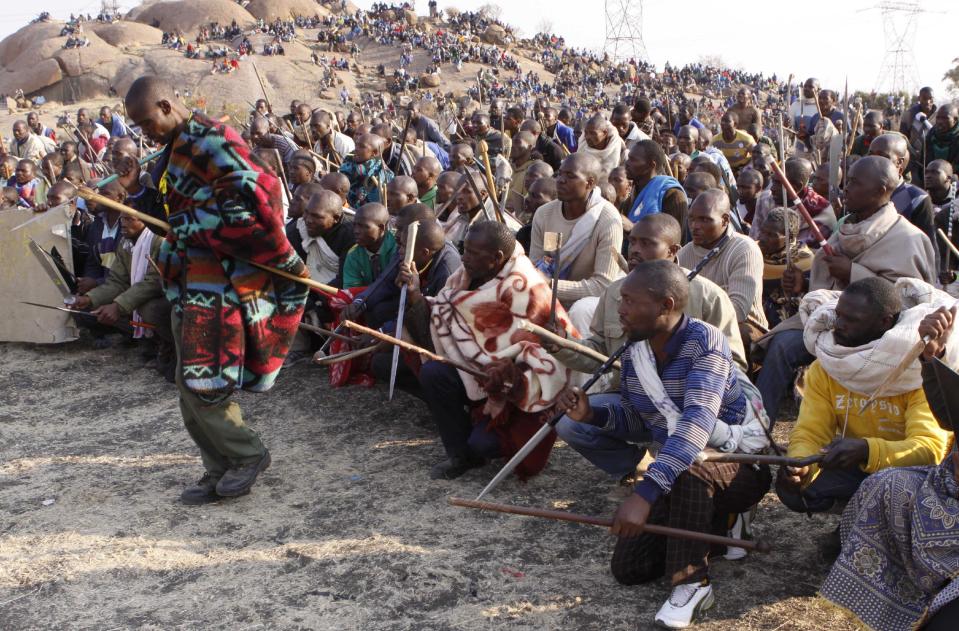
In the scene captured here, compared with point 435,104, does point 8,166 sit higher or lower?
lower

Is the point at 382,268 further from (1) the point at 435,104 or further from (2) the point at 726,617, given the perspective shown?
(1) the point at 435,104

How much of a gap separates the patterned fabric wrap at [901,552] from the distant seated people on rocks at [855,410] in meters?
0.25

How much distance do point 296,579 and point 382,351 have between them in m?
1.98

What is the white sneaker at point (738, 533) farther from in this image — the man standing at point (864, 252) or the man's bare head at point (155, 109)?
the man's bare head at point (155, 109)

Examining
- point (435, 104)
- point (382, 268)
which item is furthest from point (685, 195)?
point (435, 104)

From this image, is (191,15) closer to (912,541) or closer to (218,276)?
(218,276)

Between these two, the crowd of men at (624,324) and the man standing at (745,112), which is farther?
the man standing at (745,112)

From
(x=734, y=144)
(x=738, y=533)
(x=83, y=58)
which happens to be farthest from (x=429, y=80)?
(x=738, y=533)

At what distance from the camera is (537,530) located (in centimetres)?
384

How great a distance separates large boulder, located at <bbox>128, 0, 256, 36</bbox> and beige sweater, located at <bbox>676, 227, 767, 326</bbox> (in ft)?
160

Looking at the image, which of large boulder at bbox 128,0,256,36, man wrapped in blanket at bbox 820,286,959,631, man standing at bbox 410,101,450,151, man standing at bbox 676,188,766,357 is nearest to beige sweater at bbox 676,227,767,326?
man standing at bbox 676,188,766,357

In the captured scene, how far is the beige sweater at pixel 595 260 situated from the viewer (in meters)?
4.89

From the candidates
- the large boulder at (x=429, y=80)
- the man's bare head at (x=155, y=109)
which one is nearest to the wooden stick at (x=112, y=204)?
the man's bare head at (x=155, y=109)

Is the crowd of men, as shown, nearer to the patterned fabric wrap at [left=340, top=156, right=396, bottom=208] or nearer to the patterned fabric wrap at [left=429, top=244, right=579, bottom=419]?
the patterned fabric wrap at [left=429, top=244, right=579, bottom=419]
